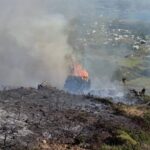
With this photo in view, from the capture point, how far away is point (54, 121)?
94.2 ft

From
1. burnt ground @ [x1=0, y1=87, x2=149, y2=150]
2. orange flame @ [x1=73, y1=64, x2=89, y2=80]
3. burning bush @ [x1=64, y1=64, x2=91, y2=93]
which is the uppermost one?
orange flame @ [x1=73, y1=64, x2=89, y2=80]

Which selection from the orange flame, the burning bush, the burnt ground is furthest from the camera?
the orange flame

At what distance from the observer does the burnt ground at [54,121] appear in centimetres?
2497

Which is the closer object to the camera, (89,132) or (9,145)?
(9,145)

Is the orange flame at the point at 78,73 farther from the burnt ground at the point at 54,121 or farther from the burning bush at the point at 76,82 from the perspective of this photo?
the burnt ground at the point at 54,121

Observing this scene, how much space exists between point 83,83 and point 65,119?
30.0 meters

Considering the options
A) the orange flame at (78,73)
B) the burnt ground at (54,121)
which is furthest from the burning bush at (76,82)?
the burnt ground at (54,121)

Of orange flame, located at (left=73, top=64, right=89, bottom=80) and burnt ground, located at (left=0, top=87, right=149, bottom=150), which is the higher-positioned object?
orange flame, located at (left=73, top=64, right=89, bottom=80)

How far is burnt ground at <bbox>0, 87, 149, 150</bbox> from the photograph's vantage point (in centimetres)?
2497

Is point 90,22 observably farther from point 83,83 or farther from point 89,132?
point 89,132

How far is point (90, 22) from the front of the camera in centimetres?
11975

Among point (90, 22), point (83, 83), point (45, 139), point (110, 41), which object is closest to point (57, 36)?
point (83, 83)

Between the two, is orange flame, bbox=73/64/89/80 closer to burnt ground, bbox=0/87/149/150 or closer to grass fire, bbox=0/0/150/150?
grass fire, bbox=0/0/150/150

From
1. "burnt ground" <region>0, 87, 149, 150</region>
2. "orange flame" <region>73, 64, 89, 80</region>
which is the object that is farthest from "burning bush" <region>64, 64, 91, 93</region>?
"burnt ground" <region>0, 87, 149, 150</region>
